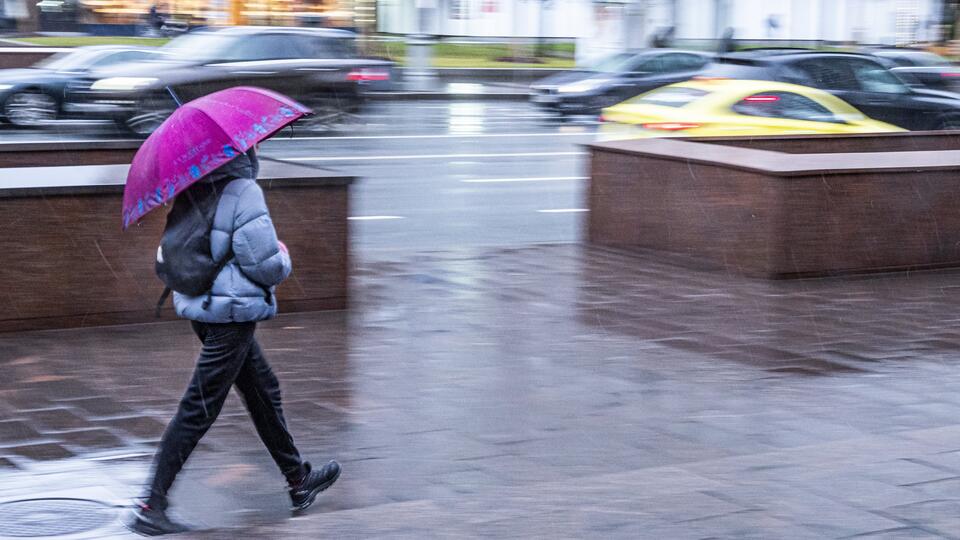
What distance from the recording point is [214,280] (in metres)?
4.76

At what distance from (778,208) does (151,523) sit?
20.5 ft

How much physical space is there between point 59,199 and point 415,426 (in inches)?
114

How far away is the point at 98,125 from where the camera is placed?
820 inches

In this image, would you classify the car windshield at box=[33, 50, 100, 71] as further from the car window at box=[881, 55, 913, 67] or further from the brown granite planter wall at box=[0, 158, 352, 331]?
the car window at box=[881, 55, 913, 67]

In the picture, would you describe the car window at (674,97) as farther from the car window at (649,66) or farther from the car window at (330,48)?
the car window at (649,66)

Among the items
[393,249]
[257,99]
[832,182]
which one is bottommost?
[393,249]

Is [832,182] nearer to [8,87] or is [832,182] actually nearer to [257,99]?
[257,99]

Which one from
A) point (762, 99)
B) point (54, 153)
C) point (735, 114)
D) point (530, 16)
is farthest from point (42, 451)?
point (530, 16)

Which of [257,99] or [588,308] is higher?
[257,99]

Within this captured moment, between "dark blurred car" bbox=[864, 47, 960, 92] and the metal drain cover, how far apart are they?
24899mm

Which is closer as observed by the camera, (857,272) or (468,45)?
(857,272)

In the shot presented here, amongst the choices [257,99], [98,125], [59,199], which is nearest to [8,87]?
[98,125]

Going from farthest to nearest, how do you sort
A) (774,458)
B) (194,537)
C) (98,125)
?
(98,125) → (774,458) → (194,537)

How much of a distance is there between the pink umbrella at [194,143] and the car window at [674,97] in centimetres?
1031
